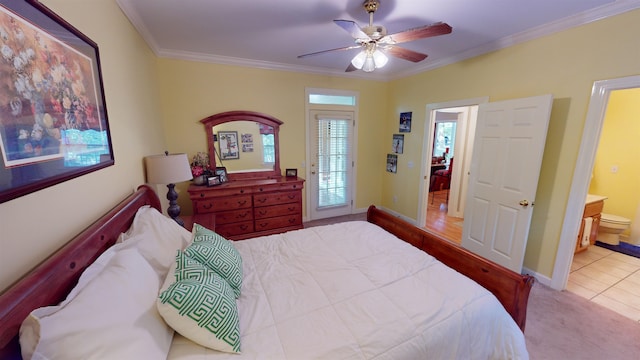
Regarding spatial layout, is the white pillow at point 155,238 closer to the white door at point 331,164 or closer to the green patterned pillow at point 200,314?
the green patterned pillow at point 200,314

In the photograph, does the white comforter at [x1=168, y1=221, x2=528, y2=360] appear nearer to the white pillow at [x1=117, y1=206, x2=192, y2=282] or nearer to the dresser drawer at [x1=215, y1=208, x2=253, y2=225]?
the white pillow at [x1=117, y1=206, x2=192, y2=282]

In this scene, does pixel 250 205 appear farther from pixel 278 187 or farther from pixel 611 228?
pixel 611 228

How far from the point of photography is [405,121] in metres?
4.12

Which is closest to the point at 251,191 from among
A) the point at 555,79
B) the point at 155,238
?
the point at 155,238

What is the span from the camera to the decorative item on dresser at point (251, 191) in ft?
10.1

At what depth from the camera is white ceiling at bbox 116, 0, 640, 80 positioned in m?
1.95

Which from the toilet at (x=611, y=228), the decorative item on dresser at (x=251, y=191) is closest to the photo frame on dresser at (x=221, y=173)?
the decorative item on dresser at (x=251, y=191)

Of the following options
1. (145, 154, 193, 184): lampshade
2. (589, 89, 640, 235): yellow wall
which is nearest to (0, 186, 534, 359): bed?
(145, 154, 193, 184): lampshade

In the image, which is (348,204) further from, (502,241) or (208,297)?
(208,297)

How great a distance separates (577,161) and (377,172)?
2.81 meters

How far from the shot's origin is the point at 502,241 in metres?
2.73

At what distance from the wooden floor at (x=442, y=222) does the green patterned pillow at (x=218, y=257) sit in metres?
3.36

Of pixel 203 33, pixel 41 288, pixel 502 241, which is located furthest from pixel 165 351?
pixel 502 241

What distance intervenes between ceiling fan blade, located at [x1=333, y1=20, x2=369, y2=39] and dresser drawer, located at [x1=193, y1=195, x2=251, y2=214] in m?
2.29
